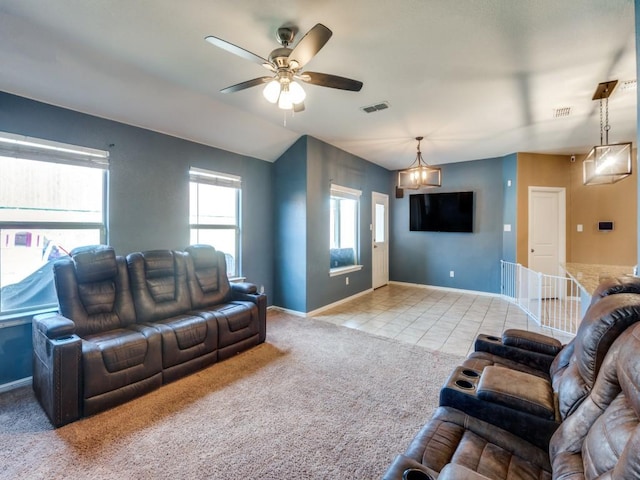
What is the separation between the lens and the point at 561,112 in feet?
12.1

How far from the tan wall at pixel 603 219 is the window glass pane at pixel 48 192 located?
759 cm

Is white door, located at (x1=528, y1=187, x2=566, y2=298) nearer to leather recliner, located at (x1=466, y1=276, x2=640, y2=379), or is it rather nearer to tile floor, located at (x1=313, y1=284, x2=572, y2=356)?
tile floor, located at (x1=313, y1=284, x2=572, y2=356)

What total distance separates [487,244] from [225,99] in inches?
218

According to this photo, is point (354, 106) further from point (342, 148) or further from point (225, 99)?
point (342, 148)

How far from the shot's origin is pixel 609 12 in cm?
198

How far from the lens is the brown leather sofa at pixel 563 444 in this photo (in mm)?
900

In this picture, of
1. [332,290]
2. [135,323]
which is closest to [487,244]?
[332,290]

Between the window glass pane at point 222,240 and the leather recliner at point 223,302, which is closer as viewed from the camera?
the leather recliner at point 223,302

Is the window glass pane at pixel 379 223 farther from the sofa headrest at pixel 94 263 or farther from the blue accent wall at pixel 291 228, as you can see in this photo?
the sofa headrest at pixel 94 263

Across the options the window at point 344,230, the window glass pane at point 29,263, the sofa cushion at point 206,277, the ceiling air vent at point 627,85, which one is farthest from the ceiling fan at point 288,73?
the window at point 344,230

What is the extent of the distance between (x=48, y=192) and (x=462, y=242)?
264 inches

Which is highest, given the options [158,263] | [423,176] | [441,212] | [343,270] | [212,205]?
[423,176]

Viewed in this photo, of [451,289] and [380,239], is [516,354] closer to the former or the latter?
[451,289]

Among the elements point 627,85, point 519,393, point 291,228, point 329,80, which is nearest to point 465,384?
point 519,393
